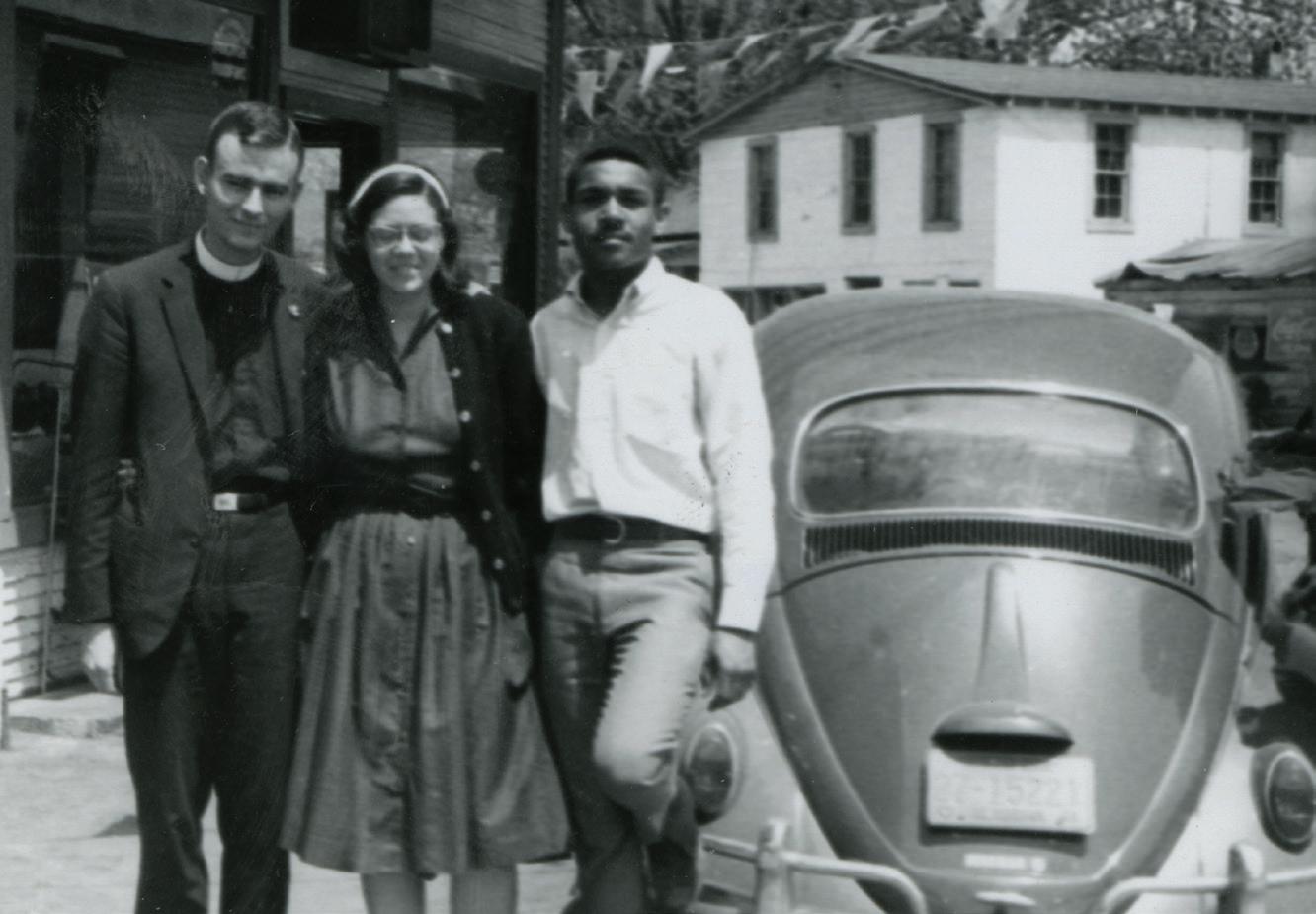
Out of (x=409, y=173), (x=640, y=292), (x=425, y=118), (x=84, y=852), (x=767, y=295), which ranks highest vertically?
(x=767, y=295)

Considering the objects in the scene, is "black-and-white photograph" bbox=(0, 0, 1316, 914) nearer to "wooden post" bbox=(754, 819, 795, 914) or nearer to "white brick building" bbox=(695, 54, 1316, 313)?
"wooden post" bbox=(754, 819, 795, 914)

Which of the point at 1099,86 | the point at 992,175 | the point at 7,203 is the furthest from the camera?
the point at 1099,86

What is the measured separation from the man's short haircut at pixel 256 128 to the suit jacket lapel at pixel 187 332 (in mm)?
289

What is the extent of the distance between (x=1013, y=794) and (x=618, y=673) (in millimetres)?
1074

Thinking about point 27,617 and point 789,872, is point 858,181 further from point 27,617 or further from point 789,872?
point 789,872

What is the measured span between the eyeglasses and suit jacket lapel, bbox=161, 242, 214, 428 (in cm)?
44

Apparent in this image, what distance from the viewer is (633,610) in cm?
436

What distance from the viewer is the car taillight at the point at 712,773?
504 centimetres

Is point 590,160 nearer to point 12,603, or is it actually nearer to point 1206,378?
point 1206,378

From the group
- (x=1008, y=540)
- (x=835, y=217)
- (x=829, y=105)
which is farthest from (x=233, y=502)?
(x=829, y=105)

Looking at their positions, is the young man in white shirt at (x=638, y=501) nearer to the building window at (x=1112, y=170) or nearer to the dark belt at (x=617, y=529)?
the dark belt at (x=617, y=529)

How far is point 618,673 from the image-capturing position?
14.4 feet

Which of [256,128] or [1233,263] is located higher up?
[1233,263]

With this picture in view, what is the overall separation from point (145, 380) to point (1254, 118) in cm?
3794
